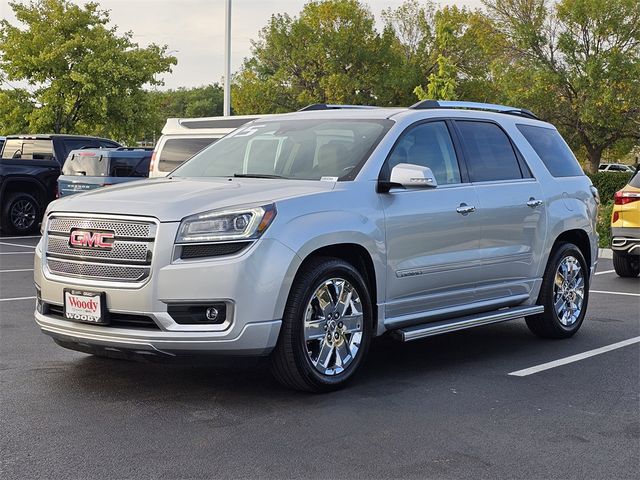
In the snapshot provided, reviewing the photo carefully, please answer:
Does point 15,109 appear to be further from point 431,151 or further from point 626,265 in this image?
point 431,151

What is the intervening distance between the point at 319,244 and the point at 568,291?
10.6 ft

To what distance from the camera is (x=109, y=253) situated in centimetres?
558

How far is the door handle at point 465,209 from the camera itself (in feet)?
22.1

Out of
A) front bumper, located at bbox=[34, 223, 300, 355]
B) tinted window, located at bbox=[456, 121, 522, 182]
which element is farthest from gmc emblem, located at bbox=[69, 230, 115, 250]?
tinted window, located at bbox=[456, 121, 522, 182]

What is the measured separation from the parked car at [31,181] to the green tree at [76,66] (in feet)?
37.3

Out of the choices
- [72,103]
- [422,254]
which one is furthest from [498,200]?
[72,103]

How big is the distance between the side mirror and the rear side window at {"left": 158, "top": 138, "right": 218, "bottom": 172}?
7.12 metres

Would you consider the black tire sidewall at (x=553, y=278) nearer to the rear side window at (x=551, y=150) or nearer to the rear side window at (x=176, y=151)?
the rear side window at (x=551, y=150)

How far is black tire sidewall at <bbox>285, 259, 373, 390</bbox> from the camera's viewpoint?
5609 millimetres

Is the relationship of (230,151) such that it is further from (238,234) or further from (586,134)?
(586,134)

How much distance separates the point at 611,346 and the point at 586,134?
115 ft

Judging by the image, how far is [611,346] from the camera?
25.1 feet

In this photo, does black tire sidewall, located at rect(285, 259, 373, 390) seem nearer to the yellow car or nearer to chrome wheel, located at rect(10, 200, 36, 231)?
the yellow car

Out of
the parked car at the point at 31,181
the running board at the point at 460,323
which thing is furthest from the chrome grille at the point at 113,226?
the parked car at the point at 31,181
